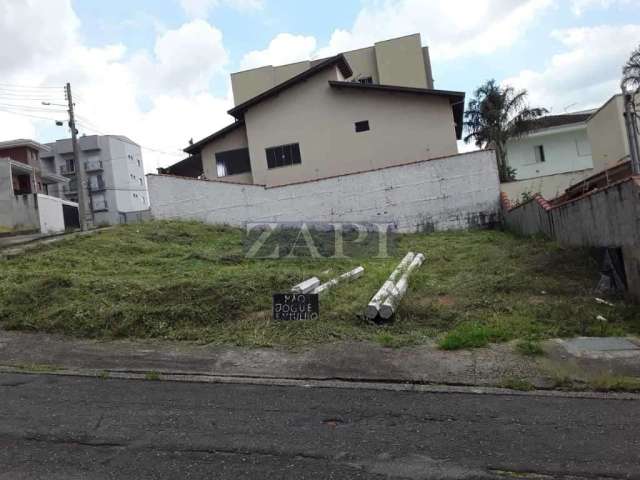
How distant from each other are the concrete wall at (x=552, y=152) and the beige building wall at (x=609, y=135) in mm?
12530

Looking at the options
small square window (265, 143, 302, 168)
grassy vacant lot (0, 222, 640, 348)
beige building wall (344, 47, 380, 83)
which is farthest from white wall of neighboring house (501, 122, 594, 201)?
grassy vacant lot (0, 222, 640, 348)

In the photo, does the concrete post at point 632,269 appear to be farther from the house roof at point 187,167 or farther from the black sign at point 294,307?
the house roof at point 187,167

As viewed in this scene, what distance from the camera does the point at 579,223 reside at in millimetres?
9500

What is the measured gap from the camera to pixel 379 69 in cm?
3462

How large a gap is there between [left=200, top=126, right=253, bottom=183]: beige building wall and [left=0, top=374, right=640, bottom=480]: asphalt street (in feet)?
Result: 64.9

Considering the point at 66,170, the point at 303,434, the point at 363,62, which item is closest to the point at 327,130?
the point at 363,62

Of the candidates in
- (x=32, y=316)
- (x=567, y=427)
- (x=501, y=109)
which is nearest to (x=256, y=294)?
(x=32, y=316)

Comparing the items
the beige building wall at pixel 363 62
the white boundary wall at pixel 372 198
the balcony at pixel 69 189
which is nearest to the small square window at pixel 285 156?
the white boundary wall at pixel 372 198

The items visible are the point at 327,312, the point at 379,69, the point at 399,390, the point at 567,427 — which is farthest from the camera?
the point at 379,69

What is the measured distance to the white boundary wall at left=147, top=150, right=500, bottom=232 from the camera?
18906mm

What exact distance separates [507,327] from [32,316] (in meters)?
6.58

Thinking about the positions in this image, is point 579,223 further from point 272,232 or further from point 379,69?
point 379,69

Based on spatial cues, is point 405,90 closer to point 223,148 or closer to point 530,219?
point 223,148

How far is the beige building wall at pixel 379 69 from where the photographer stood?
34.0 m
